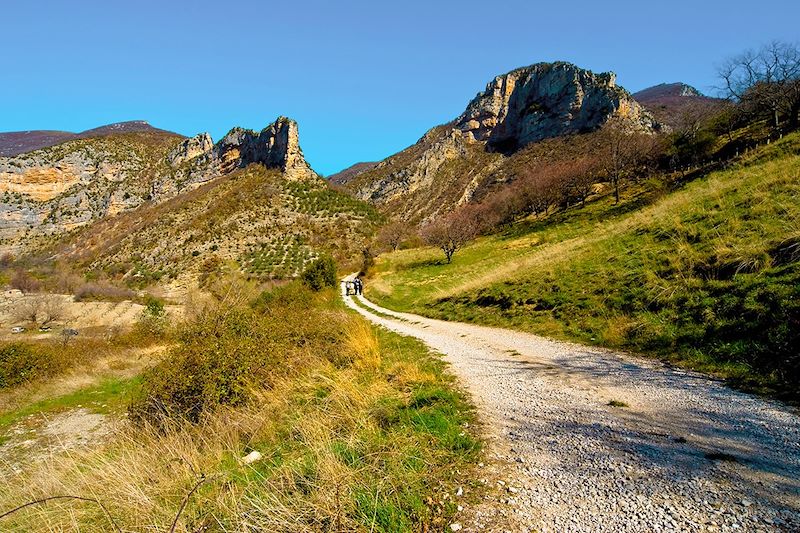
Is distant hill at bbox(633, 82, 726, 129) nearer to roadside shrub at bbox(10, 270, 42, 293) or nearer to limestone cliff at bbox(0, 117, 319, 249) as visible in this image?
limestone cliff at bbox(0, 117, 319, 249)

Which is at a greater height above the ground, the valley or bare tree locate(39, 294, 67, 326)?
bare tree locate(39, 294, 67, 326)

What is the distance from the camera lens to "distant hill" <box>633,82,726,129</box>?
69.5m

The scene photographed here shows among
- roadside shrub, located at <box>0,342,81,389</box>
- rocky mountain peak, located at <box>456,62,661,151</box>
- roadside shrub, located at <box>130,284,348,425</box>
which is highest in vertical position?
rocky mountain peak, located at <box>456,62,661,151</box>

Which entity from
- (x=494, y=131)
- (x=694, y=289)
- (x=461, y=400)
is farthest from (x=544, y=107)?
(x=461, y=400)

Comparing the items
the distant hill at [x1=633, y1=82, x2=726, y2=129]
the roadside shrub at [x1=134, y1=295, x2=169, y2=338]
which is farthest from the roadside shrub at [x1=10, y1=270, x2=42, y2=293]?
the distant hill at [x1=633, y1=82, x2=726, y2=129]

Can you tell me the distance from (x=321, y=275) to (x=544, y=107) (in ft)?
367

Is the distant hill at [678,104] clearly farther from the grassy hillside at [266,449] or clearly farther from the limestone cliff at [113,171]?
the limestone cliff at [113,171]

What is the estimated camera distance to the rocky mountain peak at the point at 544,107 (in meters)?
95.0

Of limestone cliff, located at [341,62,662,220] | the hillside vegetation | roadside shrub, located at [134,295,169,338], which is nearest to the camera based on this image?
roadside shrub, located at [134,295,169,338]

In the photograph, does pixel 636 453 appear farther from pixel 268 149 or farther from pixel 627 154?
pixel 268 149

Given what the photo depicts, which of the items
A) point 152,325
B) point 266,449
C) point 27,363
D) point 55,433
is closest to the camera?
point 266,449

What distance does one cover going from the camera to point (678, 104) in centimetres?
14088

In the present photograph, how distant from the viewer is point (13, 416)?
42.7 ft

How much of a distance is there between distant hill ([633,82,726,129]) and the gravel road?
5966cm
